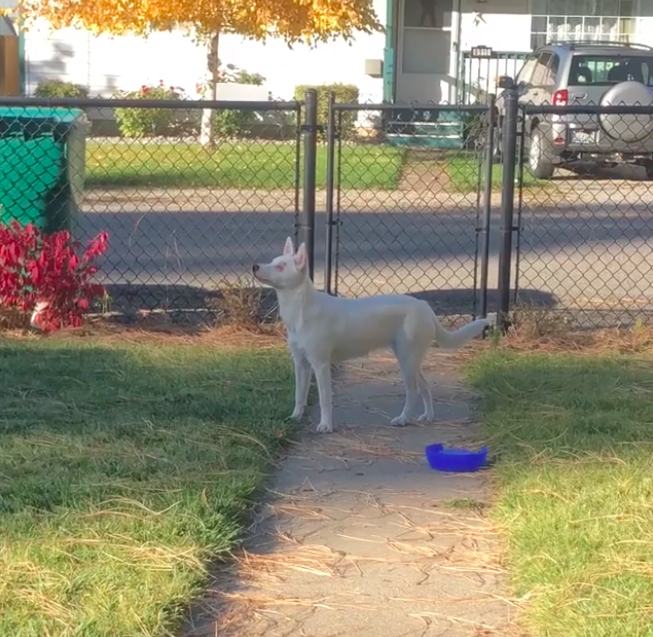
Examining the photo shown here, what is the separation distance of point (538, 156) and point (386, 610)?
13.5m

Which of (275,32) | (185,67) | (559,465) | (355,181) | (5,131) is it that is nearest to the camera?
(559,465)

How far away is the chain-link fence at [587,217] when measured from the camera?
8.97m

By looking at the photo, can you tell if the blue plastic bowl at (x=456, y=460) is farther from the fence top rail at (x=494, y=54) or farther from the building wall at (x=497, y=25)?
the building wall at (x=497, y=25)

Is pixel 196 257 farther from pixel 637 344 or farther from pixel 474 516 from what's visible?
pixel 474 516

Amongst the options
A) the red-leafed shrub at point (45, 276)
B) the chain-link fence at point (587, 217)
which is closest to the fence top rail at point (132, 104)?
the red-leafed shrub at point (45, 276)

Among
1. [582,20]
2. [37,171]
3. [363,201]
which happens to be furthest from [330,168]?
[582,20]

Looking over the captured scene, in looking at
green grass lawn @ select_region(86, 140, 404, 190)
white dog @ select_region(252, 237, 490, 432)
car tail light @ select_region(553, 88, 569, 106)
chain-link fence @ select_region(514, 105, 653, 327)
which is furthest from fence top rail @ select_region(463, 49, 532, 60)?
white dog @ select_region(252, 237, 490, 432)

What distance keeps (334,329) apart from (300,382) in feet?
1.00

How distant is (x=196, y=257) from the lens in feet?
35.7

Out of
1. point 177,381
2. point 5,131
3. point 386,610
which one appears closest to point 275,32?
point 5,131

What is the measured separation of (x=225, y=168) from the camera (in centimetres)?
1639

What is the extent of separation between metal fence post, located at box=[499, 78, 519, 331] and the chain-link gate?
0.10m

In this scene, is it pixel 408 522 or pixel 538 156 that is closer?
pixel 408 522

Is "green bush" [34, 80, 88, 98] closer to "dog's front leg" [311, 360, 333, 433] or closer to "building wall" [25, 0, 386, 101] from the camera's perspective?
"building wall" [25, 0, 386, 101]
